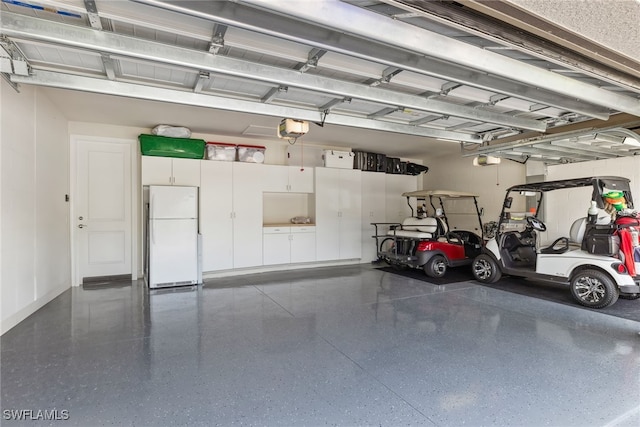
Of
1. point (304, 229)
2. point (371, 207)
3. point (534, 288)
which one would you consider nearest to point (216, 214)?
point (304, 229)

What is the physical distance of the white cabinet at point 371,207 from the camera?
23.8ft

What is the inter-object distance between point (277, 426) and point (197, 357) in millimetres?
1157

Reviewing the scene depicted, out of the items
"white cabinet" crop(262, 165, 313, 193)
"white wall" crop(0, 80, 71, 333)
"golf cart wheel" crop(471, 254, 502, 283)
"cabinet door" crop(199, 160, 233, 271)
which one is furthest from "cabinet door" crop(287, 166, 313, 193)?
"white wall" crop(0, 80, 71, 333)

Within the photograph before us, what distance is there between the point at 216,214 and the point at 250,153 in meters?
1.36

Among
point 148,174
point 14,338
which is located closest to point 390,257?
point 148,174

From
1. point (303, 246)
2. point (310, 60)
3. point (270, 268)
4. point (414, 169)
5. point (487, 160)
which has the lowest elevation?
point (270, 268)

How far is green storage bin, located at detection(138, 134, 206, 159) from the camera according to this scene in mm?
5129

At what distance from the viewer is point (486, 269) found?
5234 mm

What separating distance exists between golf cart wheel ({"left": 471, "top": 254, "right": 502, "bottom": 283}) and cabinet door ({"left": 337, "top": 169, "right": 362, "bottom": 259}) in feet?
8.42

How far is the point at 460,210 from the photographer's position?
25.1ft

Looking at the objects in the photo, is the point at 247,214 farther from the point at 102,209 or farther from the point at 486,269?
the point at 486,269

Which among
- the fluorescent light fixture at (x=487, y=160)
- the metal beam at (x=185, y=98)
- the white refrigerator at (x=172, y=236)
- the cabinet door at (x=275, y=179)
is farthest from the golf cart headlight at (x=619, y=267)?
the white refrigerator at (x=172, y=236)

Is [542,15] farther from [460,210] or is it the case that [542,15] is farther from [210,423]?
[460,210]

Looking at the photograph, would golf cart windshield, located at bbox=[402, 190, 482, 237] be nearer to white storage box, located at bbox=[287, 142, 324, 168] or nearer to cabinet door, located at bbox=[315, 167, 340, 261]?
cabinet door, located at bbox=[315, 167, 340, 261]
